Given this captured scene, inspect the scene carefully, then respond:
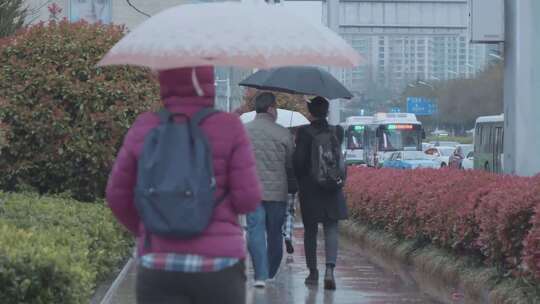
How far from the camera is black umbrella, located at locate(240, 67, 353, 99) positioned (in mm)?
11312

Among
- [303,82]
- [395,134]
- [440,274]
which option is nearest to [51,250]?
[303,82]

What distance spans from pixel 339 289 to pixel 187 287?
658 centimetres

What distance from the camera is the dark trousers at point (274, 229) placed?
10320 mm

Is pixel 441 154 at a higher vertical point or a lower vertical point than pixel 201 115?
lower

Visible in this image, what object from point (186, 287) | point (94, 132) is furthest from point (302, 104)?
point (186, 287)

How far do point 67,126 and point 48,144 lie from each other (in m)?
0.28

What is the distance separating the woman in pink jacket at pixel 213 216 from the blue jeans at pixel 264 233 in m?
5.18

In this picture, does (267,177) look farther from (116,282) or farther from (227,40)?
(227,40)

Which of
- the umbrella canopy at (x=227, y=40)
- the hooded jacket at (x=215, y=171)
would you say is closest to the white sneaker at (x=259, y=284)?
the umbrella canopy at (x=227, y=40)

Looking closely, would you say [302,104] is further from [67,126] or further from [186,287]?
[186,287]

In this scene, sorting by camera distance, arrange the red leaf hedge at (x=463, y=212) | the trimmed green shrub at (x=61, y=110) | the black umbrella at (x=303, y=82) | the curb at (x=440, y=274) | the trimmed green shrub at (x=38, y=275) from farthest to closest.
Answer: the trimmed green shrub at (x=61, y=110), the black umbrella at (x=303, y=82), the curb at (x=440, y=274), the red leaf hedge at (x=463, y=212), the trimmed green shrub at (x=38, y=275)

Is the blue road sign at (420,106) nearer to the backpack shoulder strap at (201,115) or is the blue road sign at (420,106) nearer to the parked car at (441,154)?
the parked car at (441,154)

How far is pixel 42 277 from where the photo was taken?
670cm

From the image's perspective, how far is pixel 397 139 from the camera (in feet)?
154
